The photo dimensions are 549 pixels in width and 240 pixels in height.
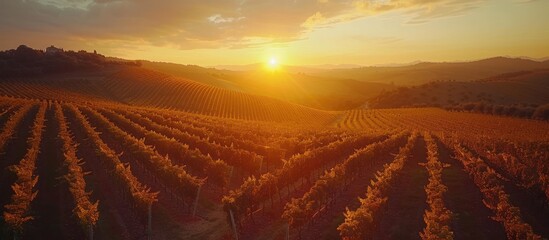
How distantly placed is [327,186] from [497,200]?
399 inches

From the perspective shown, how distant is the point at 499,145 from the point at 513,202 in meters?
18.0

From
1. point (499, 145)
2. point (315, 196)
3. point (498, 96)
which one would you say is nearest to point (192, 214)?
point (315, 196)

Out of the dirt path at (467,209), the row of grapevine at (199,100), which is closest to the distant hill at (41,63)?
the row of grapevine at (199,100)

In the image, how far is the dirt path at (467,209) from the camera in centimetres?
1969

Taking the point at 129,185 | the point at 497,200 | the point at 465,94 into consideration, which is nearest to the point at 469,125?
the point at 497,200

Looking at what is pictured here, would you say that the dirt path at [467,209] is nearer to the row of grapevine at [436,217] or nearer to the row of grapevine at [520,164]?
the row of grapevine at [436,217]

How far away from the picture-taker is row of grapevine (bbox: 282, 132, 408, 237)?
19422mm

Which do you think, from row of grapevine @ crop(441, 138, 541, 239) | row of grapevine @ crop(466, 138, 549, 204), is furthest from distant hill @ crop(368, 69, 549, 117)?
row of grapevine @ crop(441, 138, 541, 239)

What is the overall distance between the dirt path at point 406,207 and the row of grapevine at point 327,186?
3.18 meters

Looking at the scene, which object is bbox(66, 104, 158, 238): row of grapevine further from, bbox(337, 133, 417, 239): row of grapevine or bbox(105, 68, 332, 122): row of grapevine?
bbox(105, 68, 332, 122): row of grapevine

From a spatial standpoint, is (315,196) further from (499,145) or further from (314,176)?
(499,145)

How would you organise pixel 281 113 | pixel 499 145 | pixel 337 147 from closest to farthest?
1. pixel 337 147
2. pixel 499 145
3. pixel 281 113

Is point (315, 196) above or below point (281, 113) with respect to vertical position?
above

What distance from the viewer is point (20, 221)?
18.0 meters
